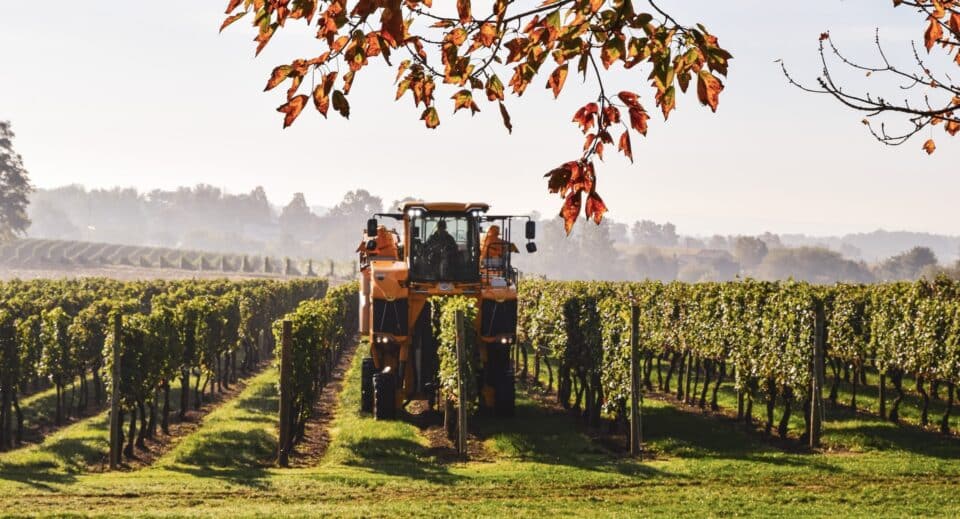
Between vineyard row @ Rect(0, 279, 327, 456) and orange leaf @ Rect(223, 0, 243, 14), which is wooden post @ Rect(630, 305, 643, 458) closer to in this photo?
vineyard row @ Rect(0, 279, 327, 456)

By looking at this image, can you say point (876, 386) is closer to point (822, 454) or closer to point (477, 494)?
point (822, 454)

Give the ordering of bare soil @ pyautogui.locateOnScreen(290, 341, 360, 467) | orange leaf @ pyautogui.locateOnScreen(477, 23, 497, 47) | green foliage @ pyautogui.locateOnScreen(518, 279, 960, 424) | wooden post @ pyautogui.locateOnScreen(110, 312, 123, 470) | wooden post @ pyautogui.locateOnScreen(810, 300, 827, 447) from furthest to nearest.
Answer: green foliage @ pyautogui.locateOnScreen(518, 279, 960, 424) → bare soil @ pyautogui.locateOnScreen(290, 341, 360, 467) → wooden post @ pyautogui.locateOnScreen(810, 300, 827, 447) → wooden post @ pyautogui.locateOnScreen(110, 312, 123, 470) → orange leaf @ pyautogui.locateOnScreen(477, 23, 497, 47)

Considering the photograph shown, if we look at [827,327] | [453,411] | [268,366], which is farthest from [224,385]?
[827,327]

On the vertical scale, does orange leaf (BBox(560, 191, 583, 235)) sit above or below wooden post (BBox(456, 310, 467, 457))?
above

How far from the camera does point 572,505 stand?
36.1ft

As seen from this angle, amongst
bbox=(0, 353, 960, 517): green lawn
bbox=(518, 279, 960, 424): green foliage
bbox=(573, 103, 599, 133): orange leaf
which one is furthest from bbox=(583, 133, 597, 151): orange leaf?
bbox=(518, 279, 960, 424): green foliage

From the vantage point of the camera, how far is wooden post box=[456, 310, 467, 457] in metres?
14.4

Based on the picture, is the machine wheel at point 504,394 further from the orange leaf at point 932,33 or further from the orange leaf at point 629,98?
the orange leaf at point 629,98

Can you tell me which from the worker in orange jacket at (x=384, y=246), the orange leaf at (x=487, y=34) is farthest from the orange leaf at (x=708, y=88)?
the worker in orange jacket at (x=384, y=246)

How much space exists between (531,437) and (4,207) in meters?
96.5

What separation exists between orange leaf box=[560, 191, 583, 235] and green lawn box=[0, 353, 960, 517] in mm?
7045

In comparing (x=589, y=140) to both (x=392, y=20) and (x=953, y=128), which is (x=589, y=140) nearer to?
(x=392, y=20)

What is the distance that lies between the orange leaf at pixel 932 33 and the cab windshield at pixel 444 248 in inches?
472

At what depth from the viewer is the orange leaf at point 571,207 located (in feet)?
13.3
